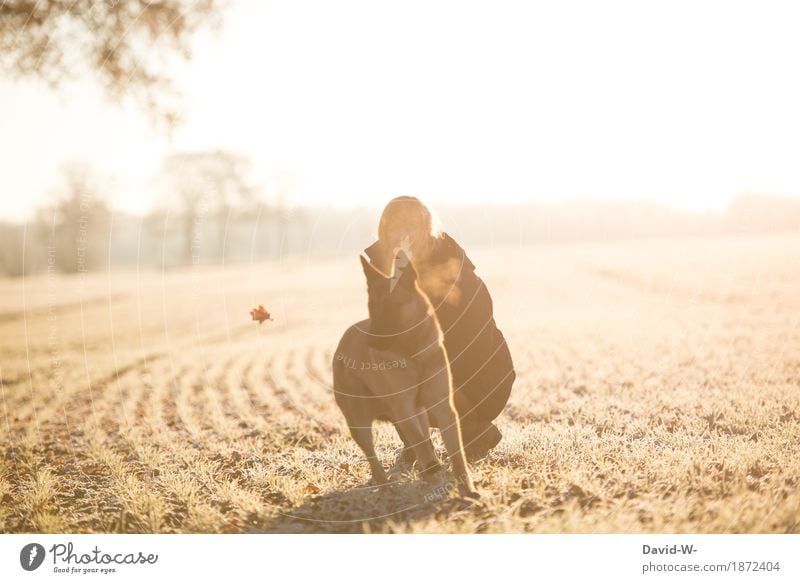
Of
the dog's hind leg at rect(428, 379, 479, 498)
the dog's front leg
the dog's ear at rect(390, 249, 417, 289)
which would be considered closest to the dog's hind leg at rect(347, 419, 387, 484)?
the dog's front leg

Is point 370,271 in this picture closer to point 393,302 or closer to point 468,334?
point 393,302

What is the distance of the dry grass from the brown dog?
1.31 ft

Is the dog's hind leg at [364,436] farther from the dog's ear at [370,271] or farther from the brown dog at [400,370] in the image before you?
the dog's ear at [370,271]

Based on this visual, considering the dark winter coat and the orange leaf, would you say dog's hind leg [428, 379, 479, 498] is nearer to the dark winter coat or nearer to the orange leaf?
the dark winter coat

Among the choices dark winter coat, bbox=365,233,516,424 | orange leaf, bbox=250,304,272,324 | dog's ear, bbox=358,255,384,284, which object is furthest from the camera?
orange leaf, bbox=250,304,272,324

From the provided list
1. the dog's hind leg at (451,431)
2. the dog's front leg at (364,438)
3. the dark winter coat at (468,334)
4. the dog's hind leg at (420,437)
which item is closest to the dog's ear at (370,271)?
the dark winter coat at (468,334)

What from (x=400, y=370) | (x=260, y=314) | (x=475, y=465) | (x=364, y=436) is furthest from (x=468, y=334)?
(x=260, y=314)

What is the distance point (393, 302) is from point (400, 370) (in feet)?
1.30

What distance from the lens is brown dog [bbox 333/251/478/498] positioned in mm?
3736

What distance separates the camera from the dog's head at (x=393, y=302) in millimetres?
3680

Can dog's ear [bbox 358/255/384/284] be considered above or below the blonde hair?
below

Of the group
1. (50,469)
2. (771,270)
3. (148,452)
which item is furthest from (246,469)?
(771,270)
